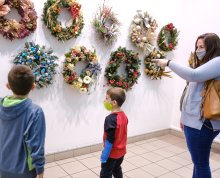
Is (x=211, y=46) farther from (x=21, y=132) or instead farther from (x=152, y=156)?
(x=152, y=156)

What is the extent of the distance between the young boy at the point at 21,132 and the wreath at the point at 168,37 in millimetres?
2587

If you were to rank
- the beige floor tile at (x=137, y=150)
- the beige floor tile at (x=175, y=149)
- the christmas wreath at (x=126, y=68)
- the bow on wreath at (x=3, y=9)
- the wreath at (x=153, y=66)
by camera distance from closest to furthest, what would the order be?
1. the bow on wreath at (x=3, y=9)
2. the christmas wreath at (x=126, y=68)
3. the beige floor tile at (x=137, y=150)
4. the beige floor tile at (x=175, y=149)
5. the wreath at (x=153, y=66)

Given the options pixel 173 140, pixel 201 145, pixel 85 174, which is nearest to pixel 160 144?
pixel 173 140

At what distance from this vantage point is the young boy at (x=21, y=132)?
3.79 ft

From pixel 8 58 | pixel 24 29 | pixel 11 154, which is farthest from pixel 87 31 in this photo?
pixel 11 154

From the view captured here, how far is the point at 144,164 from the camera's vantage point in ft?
8.38

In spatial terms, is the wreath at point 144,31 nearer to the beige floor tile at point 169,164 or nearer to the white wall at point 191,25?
the white wall at point 191,25

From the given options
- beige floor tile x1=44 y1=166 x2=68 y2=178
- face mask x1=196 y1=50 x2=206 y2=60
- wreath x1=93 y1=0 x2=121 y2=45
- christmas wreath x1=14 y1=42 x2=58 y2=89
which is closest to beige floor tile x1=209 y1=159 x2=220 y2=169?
face mask x1=196 y1=50 x2=206 y2=60

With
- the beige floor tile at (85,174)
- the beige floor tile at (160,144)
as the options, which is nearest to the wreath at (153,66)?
the beige floor tile at (160,144)

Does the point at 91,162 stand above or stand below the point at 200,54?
below

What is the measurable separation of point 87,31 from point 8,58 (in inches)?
39.3

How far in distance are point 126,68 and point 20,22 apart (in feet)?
5.00

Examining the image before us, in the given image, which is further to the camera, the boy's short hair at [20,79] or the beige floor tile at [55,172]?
the beige floor tile at [55,172]

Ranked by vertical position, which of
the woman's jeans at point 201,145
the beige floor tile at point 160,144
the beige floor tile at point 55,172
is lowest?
the beige floor tile at point 160,144
